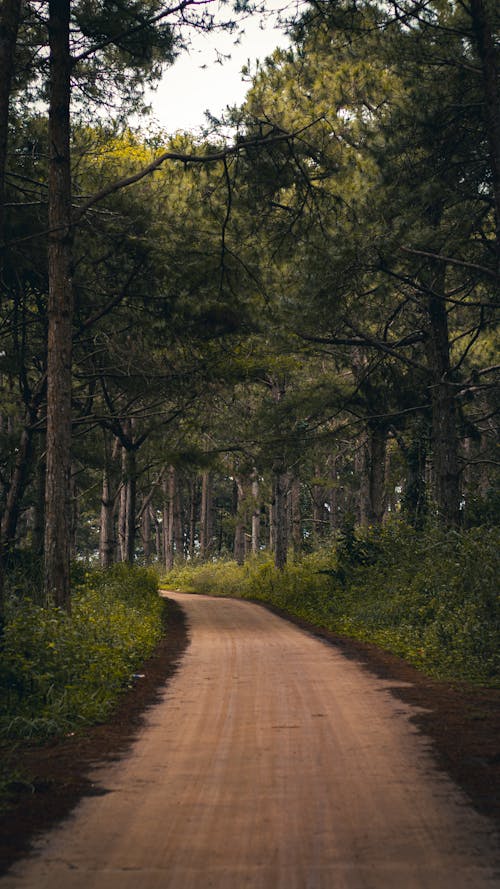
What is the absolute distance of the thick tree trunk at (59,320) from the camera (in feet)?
43.0

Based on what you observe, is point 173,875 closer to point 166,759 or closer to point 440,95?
point 166,759

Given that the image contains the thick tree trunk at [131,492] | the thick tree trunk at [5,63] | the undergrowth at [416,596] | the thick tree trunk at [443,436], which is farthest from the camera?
the thick tree trunk at [131,492]

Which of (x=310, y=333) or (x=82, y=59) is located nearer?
(x=82, y=59)

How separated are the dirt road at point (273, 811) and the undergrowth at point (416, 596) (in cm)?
304

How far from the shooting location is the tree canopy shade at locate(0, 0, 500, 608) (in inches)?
530

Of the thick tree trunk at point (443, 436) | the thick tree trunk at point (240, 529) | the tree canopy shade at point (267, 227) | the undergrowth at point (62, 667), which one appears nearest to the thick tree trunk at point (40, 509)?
the tree canopy shade at point (267, 227)

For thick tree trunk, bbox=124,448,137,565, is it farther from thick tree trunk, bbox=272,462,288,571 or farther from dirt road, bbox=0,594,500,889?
dirt road, bbox=0,594,500,889

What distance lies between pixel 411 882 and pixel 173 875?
116cm

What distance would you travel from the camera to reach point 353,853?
4000 mm

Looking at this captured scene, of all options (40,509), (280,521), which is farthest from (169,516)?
(40,509)

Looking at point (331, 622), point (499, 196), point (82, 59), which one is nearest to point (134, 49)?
point (82, 59)

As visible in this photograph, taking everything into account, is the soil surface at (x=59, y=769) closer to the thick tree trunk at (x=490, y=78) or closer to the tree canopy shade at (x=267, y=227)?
the tree canopy shade at (x=267, y=227)

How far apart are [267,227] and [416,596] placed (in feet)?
26.9

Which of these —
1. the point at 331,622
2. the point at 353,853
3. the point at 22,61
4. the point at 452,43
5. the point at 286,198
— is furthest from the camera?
the point at 331,622
